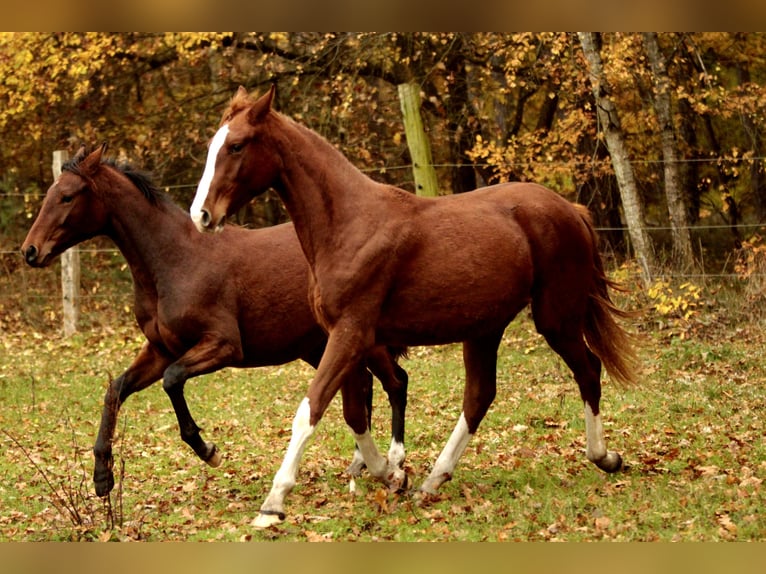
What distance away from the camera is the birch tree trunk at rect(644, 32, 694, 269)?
13.8 metres

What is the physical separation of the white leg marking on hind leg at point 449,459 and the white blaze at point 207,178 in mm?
2271

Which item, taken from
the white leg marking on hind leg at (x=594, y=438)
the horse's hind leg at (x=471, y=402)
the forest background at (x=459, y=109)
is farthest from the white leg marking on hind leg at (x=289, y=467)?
the forest background at (x=459, y=109)

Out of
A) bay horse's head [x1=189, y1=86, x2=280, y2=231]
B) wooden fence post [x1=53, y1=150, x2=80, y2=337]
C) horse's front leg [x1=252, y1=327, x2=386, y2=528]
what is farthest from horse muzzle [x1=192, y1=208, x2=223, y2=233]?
wooden fence post [x1=53, y1=150, x2=80, y2=337]

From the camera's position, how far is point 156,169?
1884 centimetres

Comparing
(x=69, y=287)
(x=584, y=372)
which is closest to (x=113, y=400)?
(x=584, y=372)

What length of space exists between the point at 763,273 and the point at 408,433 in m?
6.29

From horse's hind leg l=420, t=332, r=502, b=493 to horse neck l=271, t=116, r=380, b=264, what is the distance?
4.35 ft

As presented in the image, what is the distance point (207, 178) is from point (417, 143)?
9.96m

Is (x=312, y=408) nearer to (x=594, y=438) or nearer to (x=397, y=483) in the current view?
(x=397, y=483)

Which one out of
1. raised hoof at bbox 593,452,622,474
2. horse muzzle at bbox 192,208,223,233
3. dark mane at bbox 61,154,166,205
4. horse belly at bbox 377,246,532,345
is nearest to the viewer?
horse muzzle at bbox 192,208,223,233

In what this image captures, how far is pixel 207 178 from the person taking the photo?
558cm

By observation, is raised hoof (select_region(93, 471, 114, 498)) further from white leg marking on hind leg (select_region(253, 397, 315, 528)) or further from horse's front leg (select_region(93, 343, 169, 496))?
white leg marking on hind leg (select_region(253, 397, 315, 528))

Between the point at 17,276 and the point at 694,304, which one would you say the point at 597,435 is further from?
the point at 17,276

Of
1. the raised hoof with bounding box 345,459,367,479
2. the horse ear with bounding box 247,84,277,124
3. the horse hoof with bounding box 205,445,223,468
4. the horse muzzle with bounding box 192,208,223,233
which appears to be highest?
the horse ear with bounding box 247,84,277,124
